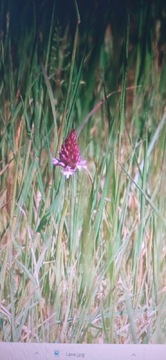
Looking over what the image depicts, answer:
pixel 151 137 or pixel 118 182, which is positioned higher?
pixel 151 137

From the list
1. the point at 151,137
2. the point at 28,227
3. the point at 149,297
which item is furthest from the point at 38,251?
the point at 151,137

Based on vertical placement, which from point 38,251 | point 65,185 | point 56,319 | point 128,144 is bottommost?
point 56,319

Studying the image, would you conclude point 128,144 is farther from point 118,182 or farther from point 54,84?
point 54,84
